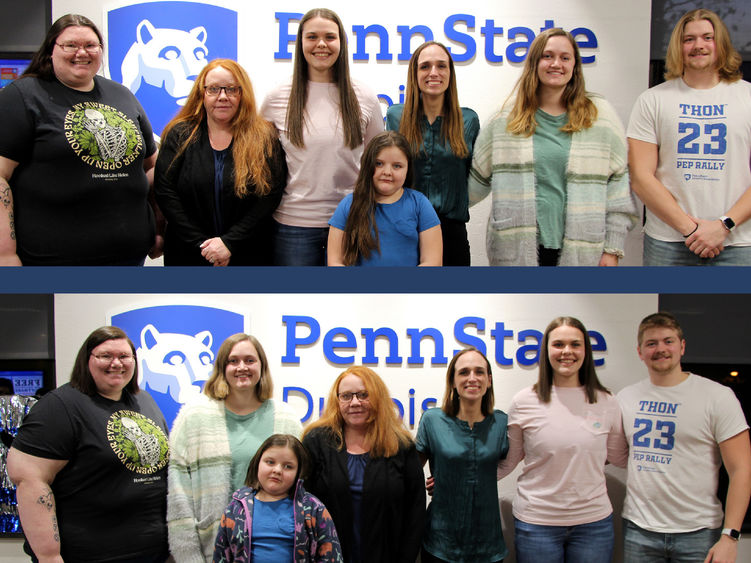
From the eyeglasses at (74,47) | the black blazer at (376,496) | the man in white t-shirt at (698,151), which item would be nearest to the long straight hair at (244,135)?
the eyeglasses at (74,47)

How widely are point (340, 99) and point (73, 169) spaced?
1120 millimetres

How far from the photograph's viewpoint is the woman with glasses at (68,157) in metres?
2.94

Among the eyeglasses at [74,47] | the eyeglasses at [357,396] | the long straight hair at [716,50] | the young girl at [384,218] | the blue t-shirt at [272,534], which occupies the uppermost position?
the long straight hair at [716,50]

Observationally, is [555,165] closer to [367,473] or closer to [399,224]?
[399,224]

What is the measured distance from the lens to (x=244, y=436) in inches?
137

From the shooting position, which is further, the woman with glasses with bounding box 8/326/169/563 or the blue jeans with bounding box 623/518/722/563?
the blue jeans with bounding box 623/518/722/563

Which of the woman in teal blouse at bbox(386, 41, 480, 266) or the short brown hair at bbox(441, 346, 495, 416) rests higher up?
the woman in teal blouse at bbox(386, 41, 480, 266)

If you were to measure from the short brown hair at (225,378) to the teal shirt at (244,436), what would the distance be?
0.25 ft

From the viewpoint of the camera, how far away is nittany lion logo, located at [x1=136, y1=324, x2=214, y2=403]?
15.9 ft

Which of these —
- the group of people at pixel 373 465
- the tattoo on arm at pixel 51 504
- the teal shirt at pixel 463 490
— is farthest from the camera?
the teal shirt at pixel 463 490

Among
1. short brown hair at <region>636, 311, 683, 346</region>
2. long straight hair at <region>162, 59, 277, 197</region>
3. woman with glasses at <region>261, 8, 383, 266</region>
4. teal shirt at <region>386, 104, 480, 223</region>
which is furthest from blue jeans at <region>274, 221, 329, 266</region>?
short brown hair at <region>636, 311, 683, 346</region>

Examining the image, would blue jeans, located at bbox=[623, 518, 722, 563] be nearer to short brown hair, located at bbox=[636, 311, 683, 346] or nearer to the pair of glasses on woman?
short brown hair, located at bbox=[636, 311, 683, 346]

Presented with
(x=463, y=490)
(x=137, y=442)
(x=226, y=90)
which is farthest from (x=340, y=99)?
(x=463, y=490)

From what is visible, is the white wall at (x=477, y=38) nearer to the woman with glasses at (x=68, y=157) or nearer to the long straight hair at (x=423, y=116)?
the long straight hair at (x=423, y=116)
